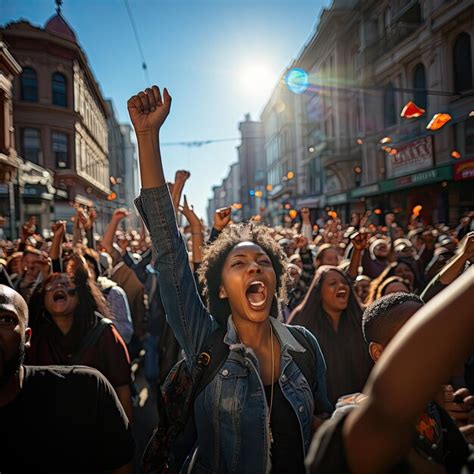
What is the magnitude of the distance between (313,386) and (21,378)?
121 centimetres

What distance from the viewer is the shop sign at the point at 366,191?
17969mm

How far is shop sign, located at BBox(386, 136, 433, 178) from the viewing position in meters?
14.0

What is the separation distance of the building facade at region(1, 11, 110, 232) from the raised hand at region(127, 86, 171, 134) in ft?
80.5

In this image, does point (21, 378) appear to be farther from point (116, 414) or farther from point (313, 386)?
point (313, 386)

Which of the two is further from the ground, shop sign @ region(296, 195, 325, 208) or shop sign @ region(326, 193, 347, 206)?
shop sign @ region(296, 195, 325, 208)

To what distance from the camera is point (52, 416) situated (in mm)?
1521

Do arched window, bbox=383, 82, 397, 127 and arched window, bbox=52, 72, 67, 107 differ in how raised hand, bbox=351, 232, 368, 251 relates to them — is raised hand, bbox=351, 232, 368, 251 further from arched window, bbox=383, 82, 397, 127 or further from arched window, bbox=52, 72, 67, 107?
arched window, bbox=52, 72, 67, 107

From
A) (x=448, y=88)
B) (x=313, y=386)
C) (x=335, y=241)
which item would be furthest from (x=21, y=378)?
(x=448, y=88)

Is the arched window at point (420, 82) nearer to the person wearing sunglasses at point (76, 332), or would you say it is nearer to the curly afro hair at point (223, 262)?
the curly afro hair at point (223, 262)

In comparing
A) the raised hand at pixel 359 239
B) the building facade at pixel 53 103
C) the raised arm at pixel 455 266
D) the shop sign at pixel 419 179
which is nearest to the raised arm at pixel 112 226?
the raised hand at pixel 359 239

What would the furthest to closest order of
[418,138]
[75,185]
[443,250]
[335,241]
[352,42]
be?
1. [75,185]
2. [352,42]
3. [418,138]
4. [335,241]
5. [443,250]

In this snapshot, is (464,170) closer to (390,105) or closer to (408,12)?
(408,12)

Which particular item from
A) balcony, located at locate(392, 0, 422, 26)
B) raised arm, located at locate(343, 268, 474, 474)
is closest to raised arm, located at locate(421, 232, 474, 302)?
raised arm, located at locate(343, 268, 474, 474)

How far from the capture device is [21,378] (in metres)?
1.53
